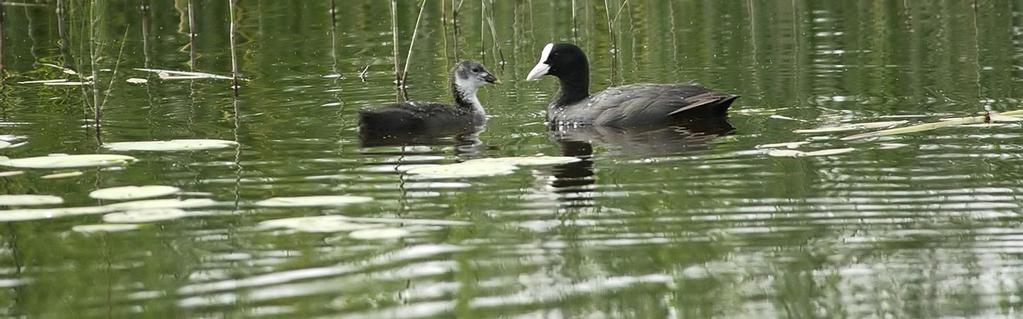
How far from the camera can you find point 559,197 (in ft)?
24.7

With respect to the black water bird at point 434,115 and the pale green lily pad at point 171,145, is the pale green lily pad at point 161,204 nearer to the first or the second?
the pale green lily pad at point 171,145

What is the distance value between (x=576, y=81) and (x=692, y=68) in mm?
2253

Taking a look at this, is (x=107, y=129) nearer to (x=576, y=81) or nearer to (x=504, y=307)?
(x=576, y=81)

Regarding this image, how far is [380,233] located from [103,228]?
123 centimetres

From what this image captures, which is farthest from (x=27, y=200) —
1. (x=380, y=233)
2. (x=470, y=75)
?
A: (x=470, y=75)

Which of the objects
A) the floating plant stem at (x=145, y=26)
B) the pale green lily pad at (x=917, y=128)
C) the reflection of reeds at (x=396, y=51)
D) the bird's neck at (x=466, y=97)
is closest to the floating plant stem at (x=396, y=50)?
the reflection of reeds at (x=396, y=51)

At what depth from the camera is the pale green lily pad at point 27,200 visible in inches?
295

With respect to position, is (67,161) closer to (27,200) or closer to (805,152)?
(27,200)

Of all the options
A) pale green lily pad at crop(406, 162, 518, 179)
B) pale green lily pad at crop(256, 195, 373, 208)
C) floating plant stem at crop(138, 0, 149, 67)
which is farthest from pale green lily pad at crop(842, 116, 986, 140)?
floating plant stem at crop(138, 0, 149, 67)

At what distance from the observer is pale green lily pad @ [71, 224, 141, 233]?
270 inches

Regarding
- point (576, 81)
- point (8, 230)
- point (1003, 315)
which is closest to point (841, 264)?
point (1003, 315)

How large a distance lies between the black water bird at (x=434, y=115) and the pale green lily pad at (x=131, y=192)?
2.46 meters

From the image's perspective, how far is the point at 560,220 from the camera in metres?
6.89

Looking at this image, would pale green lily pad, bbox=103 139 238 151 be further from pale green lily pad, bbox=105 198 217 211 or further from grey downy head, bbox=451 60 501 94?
grey downy head, bbox=451 60 501 94
